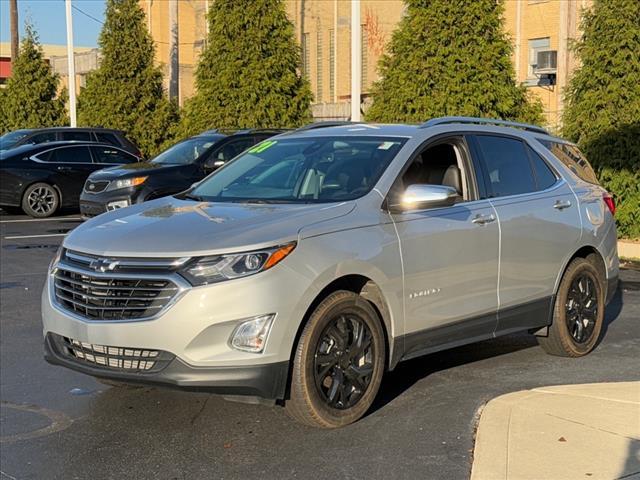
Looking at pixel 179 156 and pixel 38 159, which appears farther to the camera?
pixel 38 159

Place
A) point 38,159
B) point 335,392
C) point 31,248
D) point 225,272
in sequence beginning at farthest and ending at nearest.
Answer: point 38,159
point 31,248
point 335,392
point 225,272

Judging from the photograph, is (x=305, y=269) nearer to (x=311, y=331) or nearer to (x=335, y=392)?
(x=311, y=331)

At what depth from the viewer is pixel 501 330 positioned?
634 centimetres

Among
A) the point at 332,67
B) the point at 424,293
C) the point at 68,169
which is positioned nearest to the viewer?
the point at 424,293

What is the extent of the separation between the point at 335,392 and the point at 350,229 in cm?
95

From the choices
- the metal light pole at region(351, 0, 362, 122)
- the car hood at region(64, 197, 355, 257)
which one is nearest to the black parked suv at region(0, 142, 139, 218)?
the metal light pole at region(351, 0, 362, 122)

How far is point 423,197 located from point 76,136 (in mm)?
17416

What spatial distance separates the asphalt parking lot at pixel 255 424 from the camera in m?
4.75

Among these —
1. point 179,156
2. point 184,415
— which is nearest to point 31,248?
point 179,156

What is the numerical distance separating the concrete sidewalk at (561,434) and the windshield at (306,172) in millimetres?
1657

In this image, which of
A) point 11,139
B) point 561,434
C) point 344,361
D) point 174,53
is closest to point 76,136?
point 11,139

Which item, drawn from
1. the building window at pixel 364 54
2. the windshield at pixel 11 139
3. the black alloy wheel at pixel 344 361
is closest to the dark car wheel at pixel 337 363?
the black alloy wheel at pixel 344 361

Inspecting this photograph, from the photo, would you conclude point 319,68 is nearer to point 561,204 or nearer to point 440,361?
point 561,204

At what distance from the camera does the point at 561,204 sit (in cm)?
684
